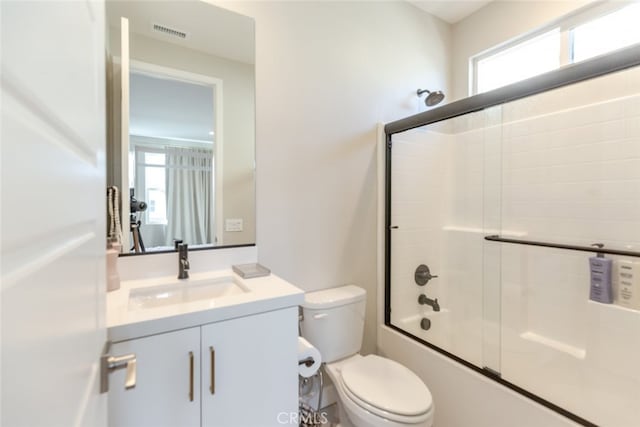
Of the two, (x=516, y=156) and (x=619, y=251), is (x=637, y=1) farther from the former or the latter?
(x=619, y=251)

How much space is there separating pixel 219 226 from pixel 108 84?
758mm

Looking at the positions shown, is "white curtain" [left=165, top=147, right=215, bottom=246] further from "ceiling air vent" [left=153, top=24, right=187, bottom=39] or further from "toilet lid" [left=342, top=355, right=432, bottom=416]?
"toilet lid" [left=342, top=355, right=432, bottom=416]

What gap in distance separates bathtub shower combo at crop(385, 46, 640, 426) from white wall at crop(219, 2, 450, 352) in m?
0.23

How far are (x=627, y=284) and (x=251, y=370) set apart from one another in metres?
1.84

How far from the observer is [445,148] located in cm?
222

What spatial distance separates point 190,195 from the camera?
145 centimetres

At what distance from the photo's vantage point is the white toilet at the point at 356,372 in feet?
4.12

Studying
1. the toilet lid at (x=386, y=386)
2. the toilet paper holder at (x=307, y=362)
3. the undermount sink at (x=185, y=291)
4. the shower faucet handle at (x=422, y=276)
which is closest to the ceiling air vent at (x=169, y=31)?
the undermount sink at (x=185, y=291)

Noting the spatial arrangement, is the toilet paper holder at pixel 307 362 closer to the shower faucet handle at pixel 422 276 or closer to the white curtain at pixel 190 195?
the white curtain at pixel 190 195

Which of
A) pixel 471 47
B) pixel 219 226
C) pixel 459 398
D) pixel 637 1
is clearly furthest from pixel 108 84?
pixel 637 1

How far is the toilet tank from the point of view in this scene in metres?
1.60

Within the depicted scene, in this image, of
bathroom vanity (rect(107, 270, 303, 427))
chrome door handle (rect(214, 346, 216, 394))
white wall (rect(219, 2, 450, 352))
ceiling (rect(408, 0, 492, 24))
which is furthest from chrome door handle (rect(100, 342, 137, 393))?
ceiling (rect(408, 0, 492, 24))

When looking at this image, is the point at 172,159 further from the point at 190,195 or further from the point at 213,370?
the point at 213,370

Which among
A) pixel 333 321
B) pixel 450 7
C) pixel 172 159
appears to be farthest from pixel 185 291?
pixel 450 7
